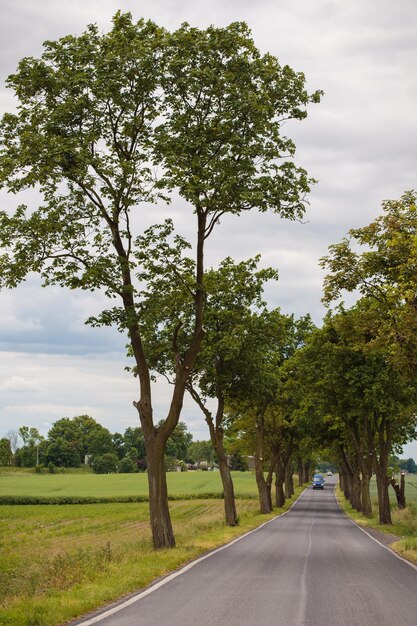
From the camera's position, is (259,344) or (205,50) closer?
(205,50)

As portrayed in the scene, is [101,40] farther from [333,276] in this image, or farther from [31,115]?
[333,276]

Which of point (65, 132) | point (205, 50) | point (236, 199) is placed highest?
point (205, 50)

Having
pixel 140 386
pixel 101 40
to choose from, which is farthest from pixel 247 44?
pixel 140 386

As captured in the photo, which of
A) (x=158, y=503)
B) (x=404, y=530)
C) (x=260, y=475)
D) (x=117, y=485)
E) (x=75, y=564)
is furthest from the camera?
(x=117, y=485)

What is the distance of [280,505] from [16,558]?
127 ft

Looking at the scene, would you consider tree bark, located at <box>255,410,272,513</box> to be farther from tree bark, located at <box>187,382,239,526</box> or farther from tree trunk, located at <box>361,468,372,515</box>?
tree bark, located at <box>187,382,239,526</box>

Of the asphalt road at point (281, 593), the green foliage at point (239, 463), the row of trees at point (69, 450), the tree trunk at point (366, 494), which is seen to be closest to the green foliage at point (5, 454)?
the row of trees at point (69, 450)

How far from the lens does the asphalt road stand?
437 inches

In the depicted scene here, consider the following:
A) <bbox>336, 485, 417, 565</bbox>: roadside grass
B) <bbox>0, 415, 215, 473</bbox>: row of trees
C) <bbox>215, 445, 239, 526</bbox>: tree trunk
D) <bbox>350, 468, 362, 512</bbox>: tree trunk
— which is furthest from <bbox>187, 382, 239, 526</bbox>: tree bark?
<bbox>0, 415, 215, 473</bbox>: row of trees

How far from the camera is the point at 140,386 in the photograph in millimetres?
23203

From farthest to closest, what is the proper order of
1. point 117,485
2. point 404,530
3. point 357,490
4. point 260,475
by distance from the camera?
point 117,485 → point 357,490 → point 260,475 → point 404,530

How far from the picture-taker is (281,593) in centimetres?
1398

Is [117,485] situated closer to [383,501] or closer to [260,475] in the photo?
[260,475]

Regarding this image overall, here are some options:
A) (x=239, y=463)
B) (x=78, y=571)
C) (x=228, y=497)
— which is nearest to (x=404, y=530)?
(x=228, y=497)
